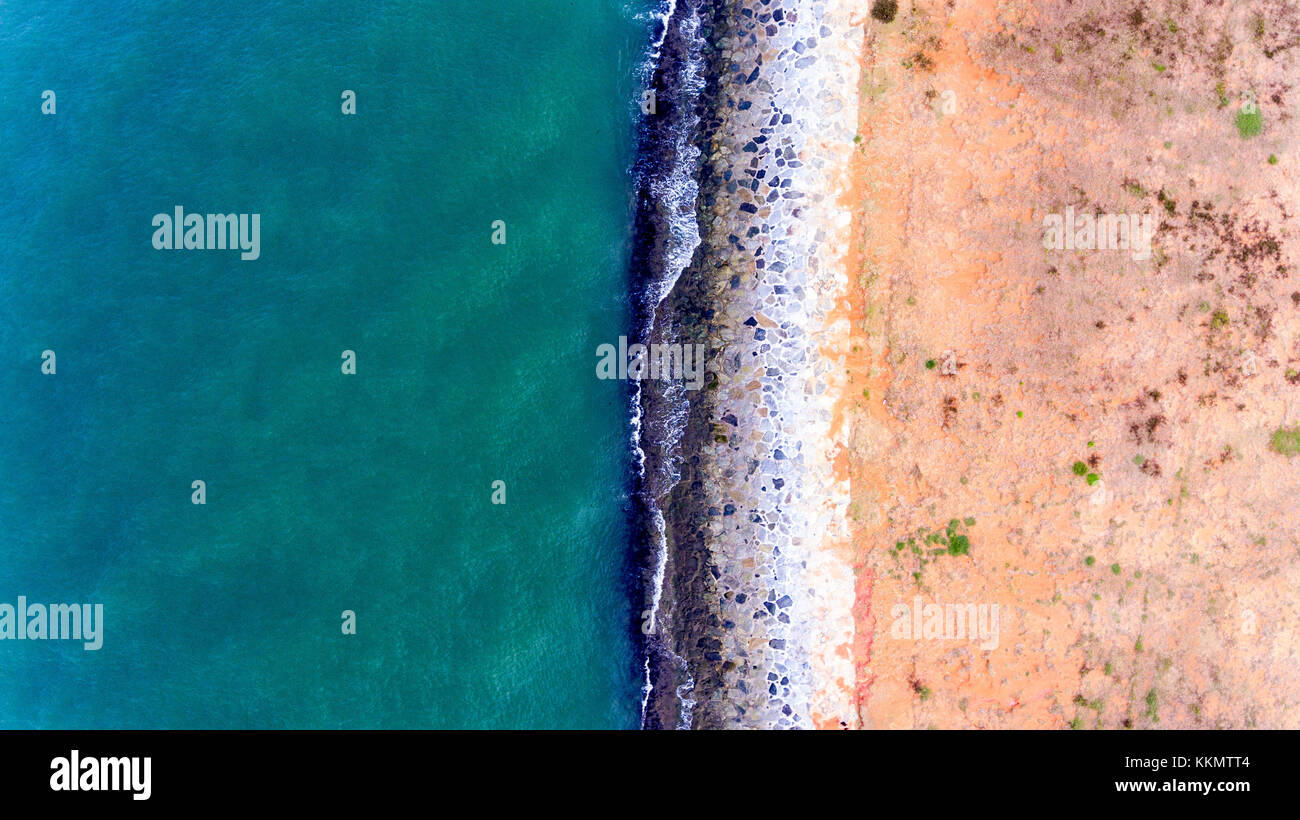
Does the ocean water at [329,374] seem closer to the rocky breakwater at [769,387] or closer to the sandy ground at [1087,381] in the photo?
the rocky breakwater at [769,387]

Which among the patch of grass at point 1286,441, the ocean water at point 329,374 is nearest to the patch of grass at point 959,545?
the patch of grass at point 1286,441

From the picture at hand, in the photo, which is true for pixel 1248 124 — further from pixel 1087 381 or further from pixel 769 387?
pixel 769 387

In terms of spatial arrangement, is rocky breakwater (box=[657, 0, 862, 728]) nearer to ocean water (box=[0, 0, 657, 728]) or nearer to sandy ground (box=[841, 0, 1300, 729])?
sandy ground (box=[841, 0, 1300, 729])

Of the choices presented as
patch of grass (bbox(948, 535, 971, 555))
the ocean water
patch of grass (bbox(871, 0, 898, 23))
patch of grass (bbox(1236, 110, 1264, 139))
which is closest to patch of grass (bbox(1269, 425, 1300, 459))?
patch of grass (bbox(1236, 110, 1264, 139))

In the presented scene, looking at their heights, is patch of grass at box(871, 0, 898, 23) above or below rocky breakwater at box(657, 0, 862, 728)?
above
